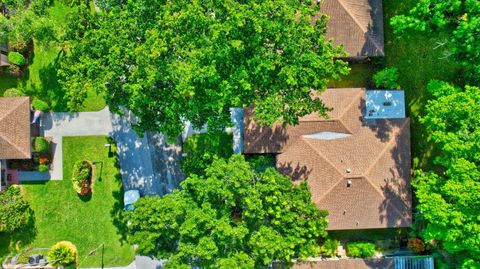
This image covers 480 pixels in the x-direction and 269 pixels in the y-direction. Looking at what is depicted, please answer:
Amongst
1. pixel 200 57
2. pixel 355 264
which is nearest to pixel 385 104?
pixel 355 264

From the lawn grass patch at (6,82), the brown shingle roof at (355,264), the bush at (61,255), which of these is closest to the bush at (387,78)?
the brown shingle roof at (355,264)

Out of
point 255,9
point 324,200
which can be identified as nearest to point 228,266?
point 324,200

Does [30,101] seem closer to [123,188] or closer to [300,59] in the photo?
[123,188]

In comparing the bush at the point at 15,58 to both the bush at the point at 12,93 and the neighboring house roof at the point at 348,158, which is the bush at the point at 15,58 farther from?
the neighboring house roof at the point at 348,158

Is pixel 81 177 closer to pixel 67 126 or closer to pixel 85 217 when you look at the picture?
pixel 85 217

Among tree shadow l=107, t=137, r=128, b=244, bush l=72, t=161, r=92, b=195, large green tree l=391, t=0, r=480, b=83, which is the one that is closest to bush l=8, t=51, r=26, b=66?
bush l=72, t=161, r=92, b=195
